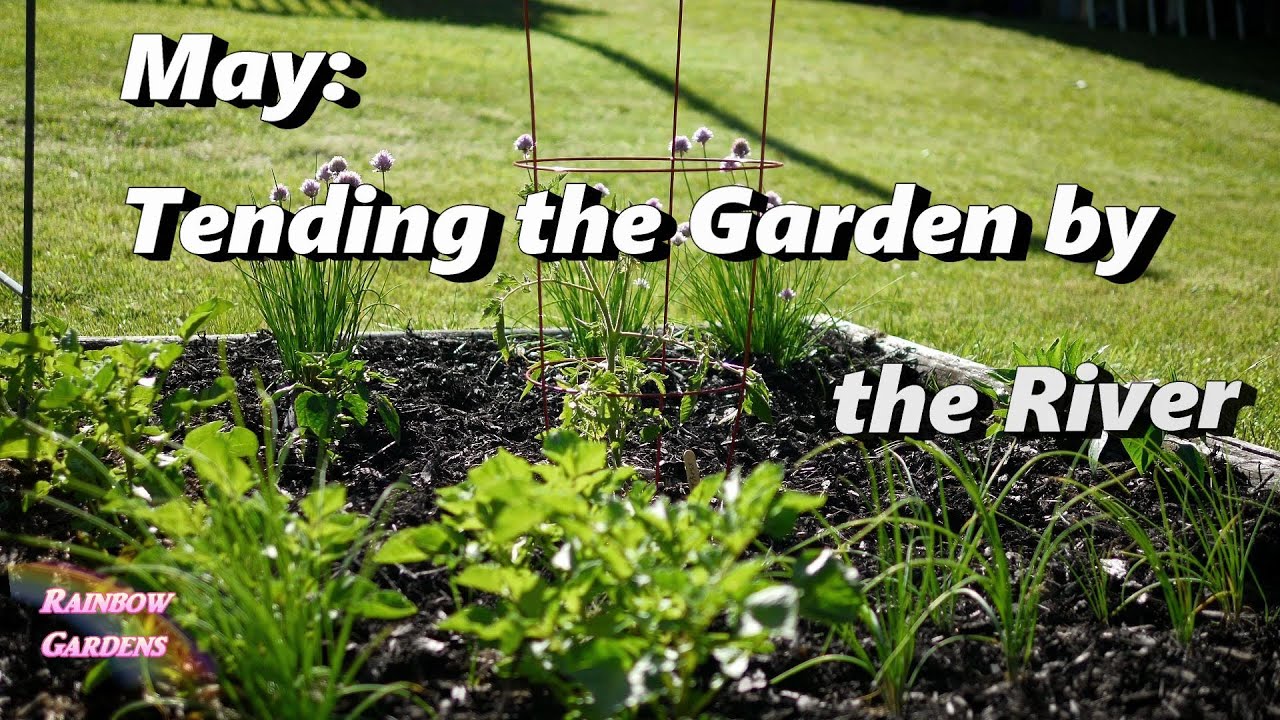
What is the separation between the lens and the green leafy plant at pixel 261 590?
4.81 feet

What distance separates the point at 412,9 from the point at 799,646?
12851 mm

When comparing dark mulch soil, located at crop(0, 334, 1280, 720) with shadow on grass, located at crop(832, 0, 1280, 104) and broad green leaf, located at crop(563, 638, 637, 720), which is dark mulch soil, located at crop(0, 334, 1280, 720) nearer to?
broad green leaf, located at crop(563, 638, 637, 720)

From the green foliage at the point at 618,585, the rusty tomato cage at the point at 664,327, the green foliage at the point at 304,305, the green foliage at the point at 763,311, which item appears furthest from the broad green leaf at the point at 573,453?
the green foliage at the point at 763,311

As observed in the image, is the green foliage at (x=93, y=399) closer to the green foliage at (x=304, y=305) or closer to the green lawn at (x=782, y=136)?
the green foliage at (x=304, y=305)

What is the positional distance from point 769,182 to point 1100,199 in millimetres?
2457

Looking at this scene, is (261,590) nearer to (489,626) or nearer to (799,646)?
(489,626)

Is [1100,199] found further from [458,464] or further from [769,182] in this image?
[458,464]

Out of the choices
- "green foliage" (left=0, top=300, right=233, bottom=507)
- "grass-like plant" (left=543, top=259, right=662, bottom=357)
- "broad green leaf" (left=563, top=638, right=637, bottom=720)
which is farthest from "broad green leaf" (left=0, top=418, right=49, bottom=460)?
"grass-like plant" (left=543, top=259, right=662, bottom=357)

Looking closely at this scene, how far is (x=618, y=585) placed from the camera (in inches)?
60.8

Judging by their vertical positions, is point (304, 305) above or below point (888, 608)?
above

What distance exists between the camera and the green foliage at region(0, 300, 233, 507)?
195 cm

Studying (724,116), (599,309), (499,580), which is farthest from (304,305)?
(724,116)

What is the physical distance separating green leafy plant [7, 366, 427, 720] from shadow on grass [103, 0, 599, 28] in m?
11.3

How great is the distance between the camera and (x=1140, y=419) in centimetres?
259
